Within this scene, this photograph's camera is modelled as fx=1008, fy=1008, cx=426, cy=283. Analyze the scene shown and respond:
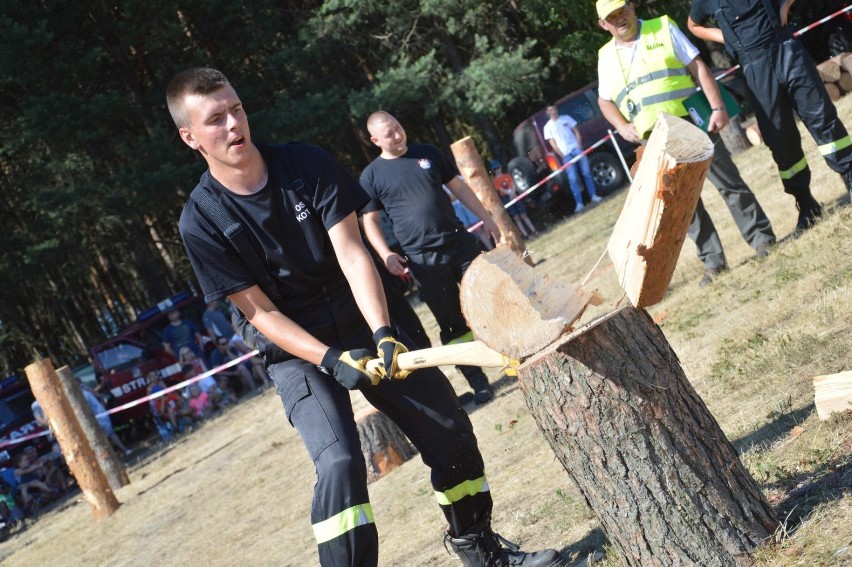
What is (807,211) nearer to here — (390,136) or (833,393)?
(390,136)

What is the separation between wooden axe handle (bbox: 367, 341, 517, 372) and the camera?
3346 mm

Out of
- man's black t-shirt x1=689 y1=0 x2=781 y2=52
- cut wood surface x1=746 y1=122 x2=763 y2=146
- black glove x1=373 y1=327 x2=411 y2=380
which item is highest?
man's black t-shirt x1=689 y1=0 x2=781 y2=52

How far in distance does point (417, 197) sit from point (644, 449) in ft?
13.9

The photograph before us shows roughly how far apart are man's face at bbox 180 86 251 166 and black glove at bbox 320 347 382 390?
31.1 inches

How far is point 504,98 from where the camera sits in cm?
2181

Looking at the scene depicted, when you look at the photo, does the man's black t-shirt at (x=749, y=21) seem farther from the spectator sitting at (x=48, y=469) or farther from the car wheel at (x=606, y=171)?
the spectator sitting at (x=48, y=469)

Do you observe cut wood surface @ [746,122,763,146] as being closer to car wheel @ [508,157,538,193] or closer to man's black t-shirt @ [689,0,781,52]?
car wheel @ [508,157,538,193]

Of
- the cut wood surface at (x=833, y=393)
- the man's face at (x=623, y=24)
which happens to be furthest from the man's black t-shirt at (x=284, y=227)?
the man's face at (x=623, y=24)

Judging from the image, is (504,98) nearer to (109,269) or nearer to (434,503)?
(109,269)

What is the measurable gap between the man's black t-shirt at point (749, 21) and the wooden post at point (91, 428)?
7843 millimetres

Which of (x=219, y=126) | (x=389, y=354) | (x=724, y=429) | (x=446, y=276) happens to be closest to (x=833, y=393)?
(x=724, y=429)

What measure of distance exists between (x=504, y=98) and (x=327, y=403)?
18855 millimetres

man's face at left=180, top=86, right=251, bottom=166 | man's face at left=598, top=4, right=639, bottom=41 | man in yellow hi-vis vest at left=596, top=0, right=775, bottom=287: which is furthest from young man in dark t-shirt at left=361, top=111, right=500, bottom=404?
man's face at left=180, top=86, right=251, bottom=166

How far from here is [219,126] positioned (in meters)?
3.64
